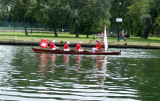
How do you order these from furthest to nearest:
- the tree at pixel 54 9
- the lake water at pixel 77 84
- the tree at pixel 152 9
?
the tree at pixel 54 9, the tree at pixel 152 9, the lake water at pixel 77 84

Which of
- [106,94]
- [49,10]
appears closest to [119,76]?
[106,94]

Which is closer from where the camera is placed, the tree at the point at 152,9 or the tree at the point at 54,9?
the tree at the point at 152,9

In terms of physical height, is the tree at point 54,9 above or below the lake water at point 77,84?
above

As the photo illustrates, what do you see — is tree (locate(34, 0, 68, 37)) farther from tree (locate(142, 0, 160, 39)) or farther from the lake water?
the lake water

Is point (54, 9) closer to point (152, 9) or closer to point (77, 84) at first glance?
point (152, 9)

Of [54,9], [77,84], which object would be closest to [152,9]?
[54,9]

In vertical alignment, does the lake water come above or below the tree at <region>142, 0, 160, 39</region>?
below

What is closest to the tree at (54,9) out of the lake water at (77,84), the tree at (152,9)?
the tree at (152,9)

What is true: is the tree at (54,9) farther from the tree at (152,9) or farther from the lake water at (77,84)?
the lake water at (77,84)

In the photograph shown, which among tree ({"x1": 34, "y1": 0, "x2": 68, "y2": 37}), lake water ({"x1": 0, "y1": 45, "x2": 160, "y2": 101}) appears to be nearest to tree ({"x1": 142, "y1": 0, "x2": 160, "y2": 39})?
tree ({"x1": 34, "y1": 0, "x2": 68, "y2": 37})

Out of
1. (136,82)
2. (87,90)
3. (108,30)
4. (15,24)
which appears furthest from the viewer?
(15,24)

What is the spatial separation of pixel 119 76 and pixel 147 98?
25.4 ft

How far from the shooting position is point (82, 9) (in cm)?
7531

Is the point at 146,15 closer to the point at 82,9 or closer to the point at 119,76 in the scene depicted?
the point at 82,9
